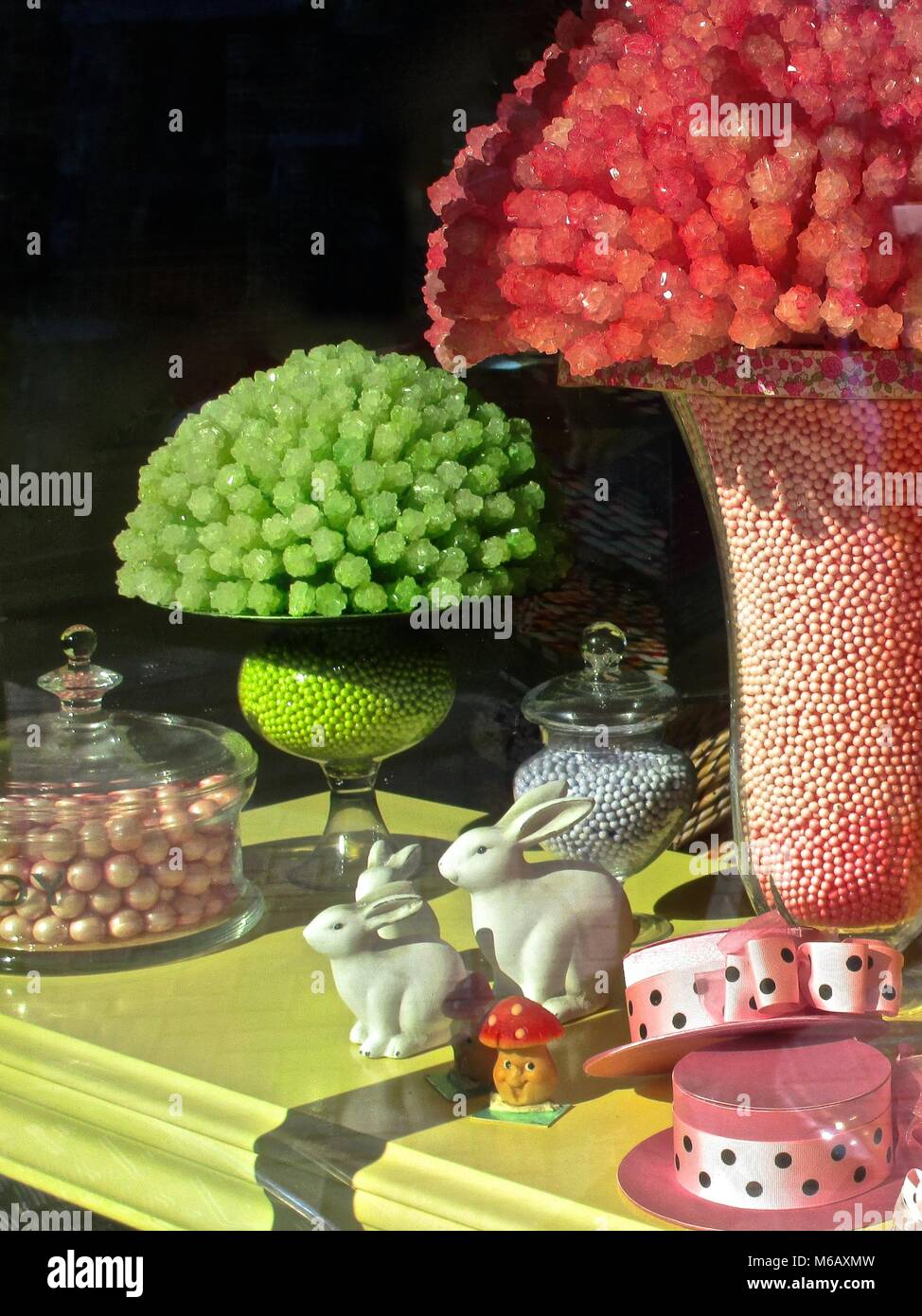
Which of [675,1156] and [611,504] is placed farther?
[611,504]

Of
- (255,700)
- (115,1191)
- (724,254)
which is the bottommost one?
(115,1191)

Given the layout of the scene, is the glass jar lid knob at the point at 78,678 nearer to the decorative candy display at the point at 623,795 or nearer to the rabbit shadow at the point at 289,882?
the rabbit shadow at the point at 289,882

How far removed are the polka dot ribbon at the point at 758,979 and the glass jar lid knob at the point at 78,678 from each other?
1.03 feet

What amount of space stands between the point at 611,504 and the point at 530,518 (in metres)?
0.04

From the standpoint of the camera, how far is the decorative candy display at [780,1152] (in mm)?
492

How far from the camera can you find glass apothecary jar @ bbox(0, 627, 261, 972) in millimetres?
709

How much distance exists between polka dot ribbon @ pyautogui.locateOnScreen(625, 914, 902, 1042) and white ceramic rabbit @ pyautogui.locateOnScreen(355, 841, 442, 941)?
93 millimetres

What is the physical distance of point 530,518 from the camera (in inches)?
30.0

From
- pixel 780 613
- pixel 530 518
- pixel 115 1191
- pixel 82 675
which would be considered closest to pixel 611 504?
pixel 530 518

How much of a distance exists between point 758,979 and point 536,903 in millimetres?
122

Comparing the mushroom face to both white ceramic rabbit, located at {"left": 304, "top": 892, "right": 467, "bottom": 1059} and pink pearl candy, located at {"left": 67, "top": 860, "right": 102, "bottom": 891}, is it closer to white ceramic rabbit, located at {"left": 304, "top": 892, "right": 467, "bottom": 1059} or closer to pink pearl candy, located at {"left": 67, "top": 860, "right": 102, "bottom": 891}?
white ceramic rabbit, located at {"left": 304, "top": 892, "right": 467, "bottom": 1059}

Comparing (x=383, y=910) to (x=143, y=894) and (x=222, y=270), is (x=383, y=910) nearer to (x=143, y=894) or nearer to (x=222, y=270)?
(x=143, y=894)

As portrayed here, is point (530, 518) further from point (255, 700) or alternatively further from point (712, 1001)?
point (712, 1001)

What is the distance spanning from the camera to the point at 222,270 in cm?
71
